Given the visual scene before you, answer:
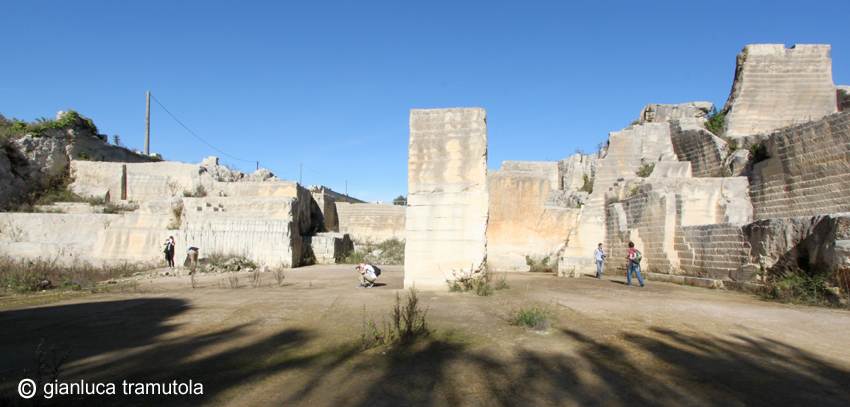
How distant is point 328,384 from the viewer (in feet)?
10.3

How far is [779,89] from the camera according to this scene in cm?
1714

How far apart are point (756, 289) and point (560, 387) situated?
758 centimetres

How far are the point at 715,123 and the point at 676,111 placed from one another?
82.2 inches

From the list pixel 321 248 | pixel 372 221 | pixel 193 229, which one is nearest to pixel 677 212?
pixel 321 248

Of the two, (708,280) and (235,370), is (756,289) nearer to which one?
(708,280)

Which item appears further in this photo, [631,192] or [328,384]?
[631,192]

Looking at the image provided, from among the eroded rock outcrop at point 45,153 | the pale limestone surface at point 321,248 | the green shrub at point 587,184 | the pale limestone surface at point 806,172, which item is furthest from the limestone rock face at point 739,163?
the eroded rock outcrop at point 45,153

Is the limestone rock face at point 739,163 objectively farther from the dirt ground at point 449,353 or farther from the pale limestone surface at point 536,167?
the dirt ground at point 449,353

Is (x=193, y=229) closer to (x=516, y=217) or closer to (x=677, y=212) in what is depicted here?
(x=516, y=217)

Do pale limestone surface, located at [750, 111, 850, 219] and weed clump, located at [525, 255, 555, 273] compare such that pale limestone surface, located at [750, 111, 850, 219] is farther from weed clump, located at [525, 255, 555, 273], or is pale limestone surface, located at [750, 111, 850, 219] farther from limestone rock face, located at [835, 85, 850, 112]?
limestone rock face, located at [835, 85, 850, 112]

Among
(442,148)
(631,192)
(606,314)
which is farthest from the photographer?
(631,192)

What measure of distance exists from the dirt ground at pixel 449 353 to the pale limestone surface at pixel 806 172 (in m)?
7.43

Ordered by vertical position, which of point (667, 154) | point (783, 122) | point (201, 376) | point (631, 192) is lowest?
point (201, 376)

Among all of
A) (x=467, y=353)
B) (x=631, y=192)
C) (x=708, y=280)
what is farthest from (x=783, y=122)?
(x=467, y=353)
